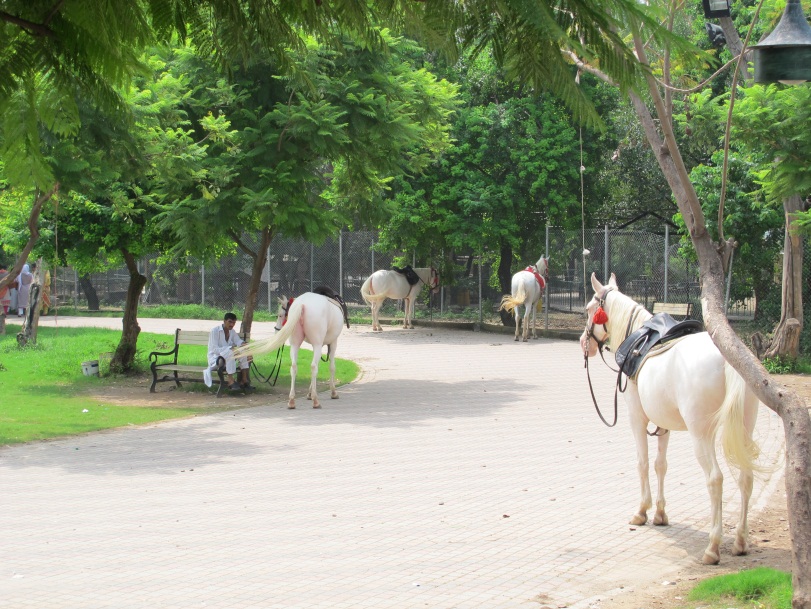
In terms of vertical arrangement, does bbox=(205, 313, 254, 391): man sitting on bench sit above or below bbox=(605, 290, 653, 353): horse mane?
below

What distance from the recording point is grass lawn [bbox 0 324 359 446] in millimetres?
13836

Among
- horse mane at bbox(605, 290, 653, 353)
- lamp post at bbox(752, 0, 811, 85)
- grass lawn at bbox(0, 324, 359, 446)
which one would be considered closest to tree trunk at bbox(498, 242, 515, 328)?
grass lawn at bbox(0, 324, 359, 446)

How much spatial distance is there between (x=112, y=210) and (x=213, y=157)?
2.49 metres

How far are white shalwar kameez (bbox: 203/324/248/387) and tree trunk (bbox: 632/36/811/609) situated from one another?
11100 millimetres

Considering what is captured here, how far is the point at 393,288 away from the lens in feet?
97.8

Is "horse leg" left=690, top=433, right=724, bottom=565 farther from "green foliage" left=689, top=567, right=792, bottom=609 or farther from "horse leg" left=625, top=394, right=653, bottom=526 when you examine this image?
"horse leg" left=625, top=394, right=653, bottom=526

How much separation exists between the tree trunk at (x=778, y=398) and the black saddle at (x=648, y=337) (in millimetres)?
1456

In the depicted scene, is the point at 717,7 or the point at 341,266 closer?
the point at 717,7

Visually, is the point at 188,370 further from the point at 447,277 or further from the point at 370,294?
the point at 447,277

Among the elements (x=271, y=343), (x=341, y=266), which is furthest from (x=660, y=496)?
(x=341, y=266)

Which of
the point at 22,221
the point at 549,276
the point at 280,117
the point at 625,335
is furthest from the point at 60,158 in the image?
the point at 549,276

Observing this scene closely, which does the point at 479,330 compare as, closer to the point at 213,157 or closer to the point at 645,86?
the point at 213,157

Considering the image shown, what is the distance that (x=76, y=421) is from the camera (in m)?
14.1

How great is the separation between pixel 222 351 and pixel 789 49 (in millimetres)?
11743
